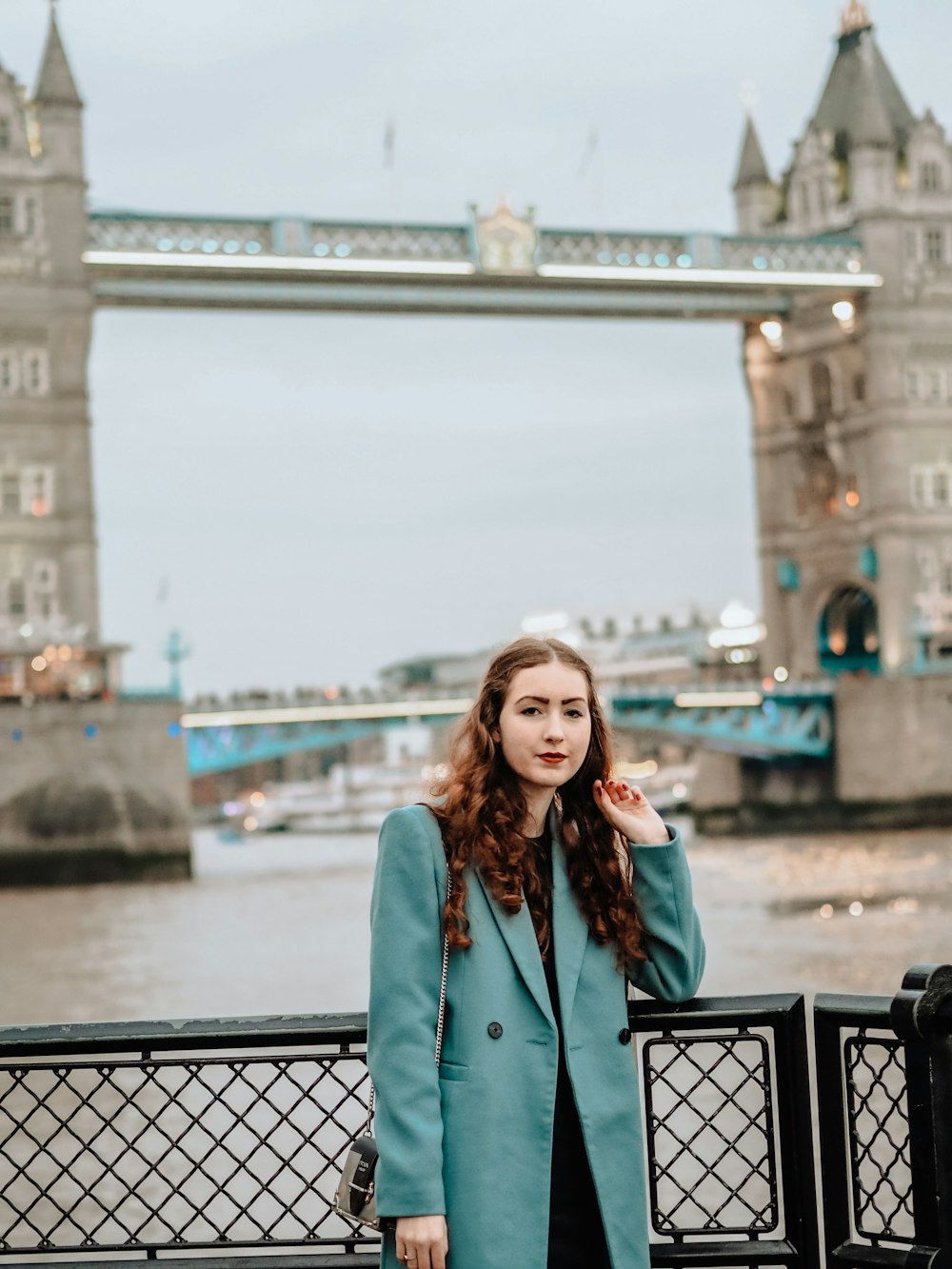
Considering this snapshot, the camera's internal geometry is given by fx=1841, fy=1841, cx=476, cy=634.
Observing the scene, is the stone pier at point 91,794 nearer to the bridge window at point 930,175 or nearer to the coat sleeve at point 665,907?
the bridge window at point 930,175

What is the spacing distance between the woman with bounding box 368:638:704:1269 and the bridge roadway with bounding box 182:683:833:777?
31.7 meters

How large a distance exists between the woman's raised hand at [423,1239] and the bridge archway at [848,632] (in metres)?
39.3

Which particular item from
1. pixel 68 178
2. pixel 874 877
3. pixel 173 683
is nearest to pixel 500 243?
pixel 68 178

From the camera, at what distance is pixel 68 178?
32.5 meters

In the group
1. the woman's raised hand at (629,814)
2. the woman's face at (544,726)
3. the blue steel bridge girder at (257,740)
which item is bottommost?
the woman's raised hand at (629,814)

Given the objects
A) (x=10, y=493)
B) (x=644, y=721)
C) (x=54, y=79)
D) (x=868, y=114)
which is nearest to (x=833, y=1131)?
(x=10, y=493)

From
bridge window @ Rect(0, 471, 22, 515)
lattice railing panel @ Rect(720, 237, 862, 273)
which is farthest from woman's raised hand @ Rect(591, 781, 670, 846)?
lattice railing panel @ Rect(720, 237, 862, 273)

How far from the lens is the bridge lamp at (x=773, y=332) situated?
1529 inches

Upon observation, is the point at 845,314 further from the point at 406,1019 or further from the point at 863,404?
the point at 406,1019

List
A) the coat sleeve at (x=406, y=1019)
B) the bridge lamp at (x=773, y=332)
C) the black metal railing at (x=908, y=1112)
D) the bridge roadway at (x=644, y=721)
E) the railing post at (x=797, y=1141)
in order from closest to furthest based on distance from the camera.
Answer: the coat sleeve at (x=406, y=1019)
the black metal railing at (x=908, y=1112)
the railing post at (x=797, y=1141)
the bridge roadway at (x=644, y=721)
the bridge lamp at (x=773, y=332)

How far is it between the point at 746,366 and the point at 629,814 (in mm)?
38894

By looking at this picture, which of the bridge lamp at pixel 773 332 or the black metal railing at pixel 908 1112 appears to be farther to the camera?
the bridge lamp at pixel 773 332

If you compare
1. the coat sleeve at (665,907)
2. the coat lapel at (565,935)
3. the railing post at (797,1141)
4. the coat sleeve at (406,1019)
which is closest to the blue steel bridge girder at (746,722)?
the railing post at (797,1141)

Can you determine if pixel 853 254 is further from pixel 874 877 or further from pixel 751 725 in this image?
pixel 874 877
